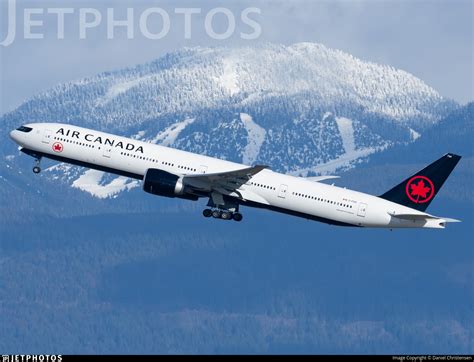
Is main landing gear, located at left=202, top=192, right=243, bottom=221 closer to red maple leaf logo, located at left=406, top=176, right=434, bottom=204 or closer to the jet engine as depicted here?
the jet engine

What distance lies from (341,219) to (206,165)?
36.4 ft

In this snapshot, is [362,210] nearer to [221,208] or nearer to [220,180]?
[221,208]

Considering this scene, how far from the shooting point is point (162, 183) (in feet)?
357

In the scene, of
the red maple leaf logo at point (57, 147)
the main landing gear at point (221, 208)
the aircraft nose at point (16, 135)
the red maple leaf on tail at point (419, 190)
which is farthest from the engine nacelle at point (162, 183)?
the red maple leaf on tail at point (419, 190)

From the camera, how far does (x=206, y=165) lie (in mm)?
110750

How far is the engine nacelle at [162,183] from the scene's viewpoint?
109 m

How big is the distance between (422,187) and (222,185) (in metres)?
16.0

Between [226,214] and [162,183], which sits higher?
[162,183]

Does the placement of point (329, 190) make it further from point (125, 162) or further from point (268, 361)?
point (268, 361)

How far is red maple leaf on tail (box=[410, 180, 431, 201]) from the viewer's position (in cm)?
11350

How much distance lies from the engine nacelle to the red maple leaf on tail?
18294mm

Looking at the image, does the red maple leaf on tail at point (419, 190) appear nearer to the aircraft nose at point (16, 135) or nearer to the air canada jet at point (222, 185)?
the air canada jet at point (222, 185)

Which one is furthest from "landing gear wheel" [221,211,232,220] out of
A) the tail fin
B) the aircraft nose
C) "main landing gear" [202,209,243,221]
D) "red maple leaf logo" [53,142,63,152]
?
the aircraft nose

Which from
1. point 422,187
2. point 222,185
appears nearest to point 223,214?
point 222,185
